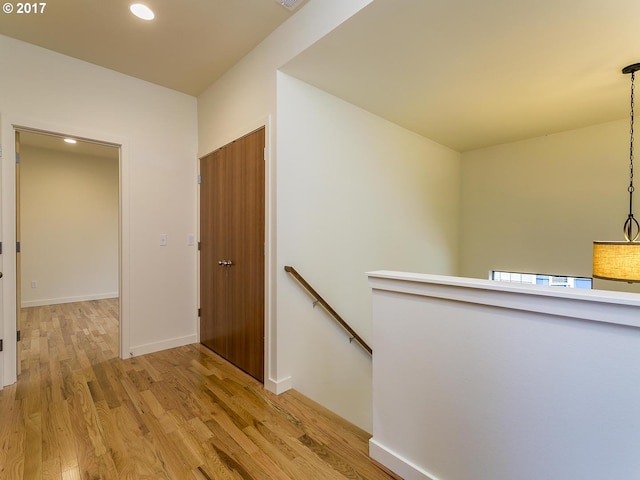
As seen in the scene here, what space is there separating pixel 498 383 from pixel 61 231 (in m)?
6.81

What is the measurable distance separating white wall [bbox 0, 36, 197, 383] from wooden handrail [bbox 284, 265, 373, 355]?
163cm

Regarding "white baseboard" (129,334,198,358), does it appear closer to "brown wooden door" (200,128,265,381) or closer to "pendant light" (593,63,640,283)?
"brown wooden door" (200,128,265,381)

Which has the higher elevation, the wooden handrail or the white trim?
the white trim

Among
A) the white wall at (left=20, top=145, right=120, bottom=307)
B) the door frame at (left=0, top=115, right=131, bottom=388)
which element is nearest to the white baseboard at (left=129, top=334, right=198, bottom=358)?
the door frame at (left=0, top=115, right=131, bottom=388)

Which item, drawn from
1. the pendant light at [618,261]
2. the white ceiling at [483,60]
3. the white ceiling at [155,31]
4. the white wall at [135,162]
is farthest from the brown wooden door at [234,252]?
the pendant light at [618,261]

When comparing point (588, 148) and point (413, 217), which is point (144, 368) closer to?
point (413, 217)

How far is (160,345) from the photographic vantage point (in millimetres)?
3160

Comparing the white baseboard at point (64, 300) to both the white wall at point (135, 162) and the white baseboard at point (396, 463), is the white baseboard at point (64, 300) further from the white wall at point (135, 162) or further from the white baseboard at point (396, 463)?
the white baseboard at point (396, 463)

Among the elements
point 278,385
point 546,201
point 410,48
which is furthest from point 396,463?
point 546,201

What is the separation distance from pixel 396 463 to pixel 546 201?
397cm

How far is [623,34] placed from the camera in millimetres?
1973

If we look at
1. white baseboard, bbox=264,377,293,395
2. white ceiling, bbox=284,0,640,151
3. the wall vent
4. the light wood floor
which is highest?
the wall vent

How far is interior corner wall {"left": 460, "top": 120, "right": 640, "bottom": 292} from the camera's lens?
140 inches

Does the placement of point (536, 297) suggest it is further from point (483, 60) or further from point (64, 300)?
point (64, 300)
